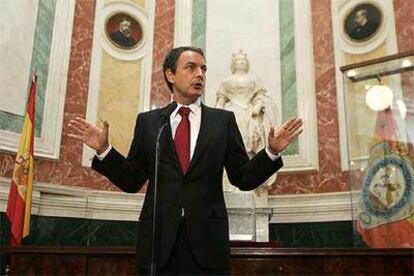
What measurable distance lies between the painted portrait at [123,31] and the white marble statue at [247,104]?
1.58 metres

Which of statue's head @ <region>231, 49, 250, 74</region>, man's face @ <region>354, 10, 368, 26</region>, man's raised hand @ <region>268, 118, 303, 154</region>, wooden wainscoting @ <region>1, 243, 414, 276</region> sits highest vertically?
man's face @ <region>354, 10, 368, 26</region>

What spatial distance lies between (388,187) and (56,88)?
3.76 metres

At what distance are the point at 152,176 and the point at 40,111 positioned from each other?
12.4ft

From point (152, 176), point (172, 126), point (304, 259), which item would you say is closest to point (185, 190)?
point (152, 176)

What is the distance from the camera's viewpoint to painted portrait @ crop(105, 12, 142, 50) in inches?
235

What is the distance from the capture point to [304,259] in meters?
3.56

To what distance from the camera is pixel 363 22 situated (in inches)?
222

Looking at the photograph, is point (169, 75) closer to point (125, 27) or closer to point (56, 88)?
point (56, 88)

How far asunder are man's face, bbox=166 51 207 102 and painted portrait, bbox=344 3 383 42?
13.4 feet

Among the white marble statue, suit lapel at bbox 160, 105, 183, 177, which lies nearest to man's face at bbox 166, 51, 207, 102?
suit lapel at bbox 160, 105, 183, 177

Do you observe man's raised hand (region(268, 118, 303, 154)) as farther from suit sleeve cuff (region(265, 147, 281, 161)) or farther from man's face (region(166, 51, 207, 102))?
man's face (region(166, 51, 207, 102))

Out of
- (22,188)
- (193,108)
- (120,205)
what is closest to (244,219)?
(120,205)

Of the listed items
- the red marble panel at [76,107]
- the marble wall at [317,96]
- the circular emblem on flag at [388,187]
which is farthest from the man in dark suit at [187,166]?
the marble wall at [317,96]

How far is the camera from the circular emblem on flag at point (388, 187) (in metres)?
4.40
